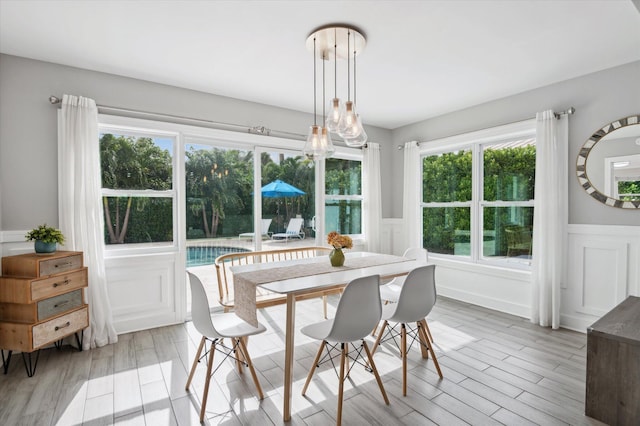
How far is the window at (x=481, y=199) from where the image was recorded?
3.94 meters

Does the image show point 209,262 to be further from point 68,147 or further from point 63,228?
point 68,147

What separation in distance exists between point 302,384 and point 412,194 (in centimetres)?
339

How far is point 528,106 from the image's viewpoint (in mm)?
3758

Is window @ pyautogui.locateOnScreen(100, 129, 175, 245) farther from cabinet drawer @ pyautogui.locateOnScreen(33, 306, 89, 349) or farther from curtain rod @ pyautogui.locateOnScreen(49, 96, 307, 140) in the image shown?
cabinet drawer @ pyautogui.locateOnScreen(33, 306, 89, 349)

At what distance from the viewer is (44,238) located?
2.62 metres

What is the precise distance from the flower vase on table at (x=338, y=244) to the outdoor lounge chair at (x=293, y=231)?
1.67m

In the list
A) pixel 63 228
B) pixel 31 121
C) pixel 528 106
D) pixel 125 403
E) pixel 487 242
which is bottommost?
pixel 125 403

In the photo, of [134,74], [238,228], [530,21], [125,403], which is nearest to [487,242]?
[530,21]

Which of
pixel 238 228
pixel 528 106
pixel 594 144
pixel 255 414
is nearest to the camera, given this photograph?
pixel 255 414

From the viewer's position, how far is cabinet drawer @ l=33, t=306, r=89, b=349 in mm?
2456

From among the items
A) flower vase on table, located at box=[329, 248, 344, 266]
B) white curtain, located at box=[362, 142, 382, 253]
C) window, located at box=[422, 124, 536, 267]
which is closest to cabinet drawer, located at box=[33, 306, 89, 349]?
flower vase on table, located at box=[329, 248, 344, 266]

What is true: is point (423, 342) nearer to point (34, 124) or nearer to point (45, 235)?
point (45, 235)

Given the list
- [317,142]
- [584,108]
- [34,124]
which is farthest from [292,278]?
[584,108]

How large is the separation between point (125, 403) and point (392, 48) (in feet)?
10.9
